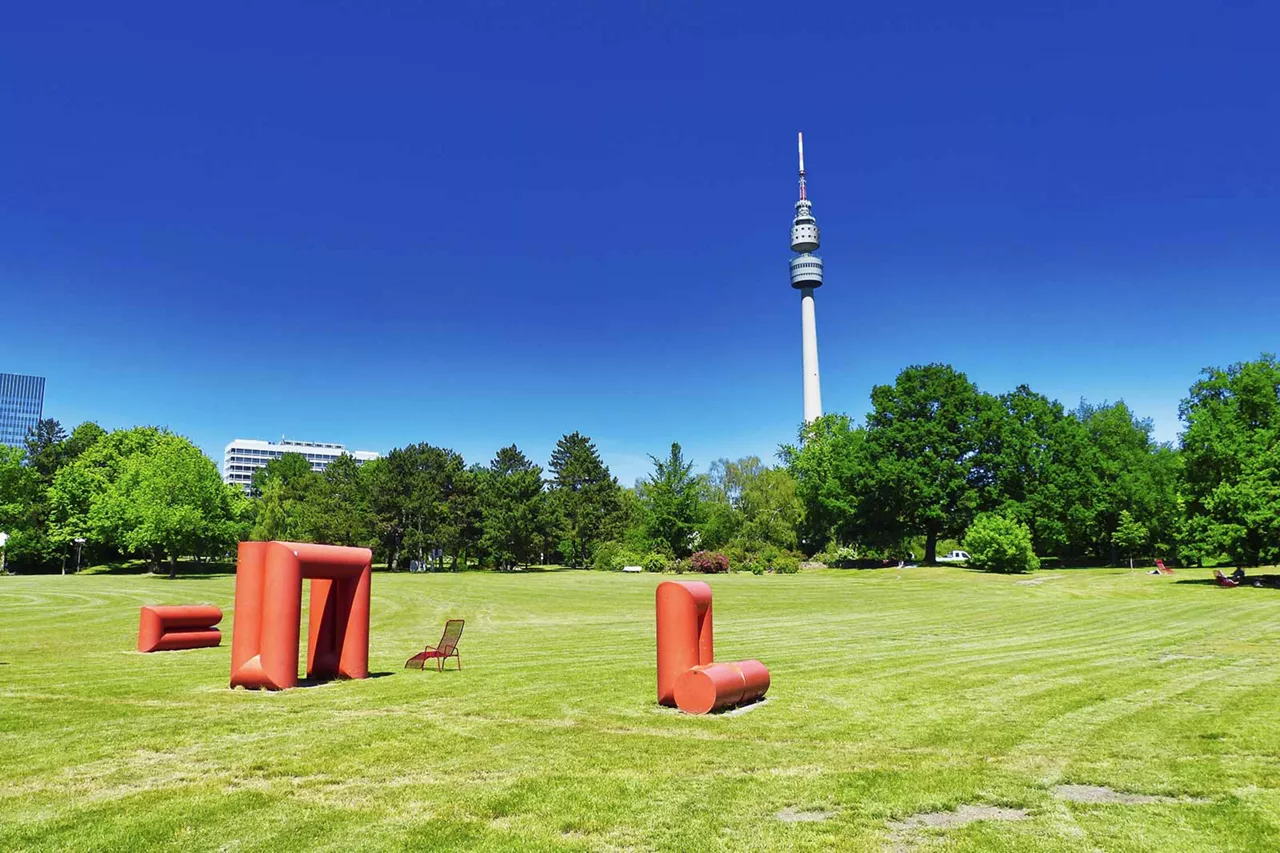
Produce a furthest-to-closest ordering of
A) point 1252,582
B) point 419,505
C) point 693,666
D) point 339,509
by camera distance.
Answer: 1. point 339,509
2. point 419,505
3. point 1252,582
4. point 693,666

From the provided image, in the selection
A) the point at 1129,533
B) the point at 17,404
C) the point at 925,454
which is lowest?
the point at 1129,533

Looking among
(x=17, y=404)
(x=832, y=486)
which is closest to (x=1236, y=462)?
(x=832, y=486)

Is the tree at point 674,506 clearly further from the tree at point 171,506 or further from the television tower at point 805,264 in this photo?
the television tower at point 805,264

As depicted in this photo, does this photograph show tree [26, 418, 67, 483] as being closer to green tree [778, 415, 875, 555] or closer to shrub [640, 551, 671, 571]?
shrub [640, 551, 671, 571]

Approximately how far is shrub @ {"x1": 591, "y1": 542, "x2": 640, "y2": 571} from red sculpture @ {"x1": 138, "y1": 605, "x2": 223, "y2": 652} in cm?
5574

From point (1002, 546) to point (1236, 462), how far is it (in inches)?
646

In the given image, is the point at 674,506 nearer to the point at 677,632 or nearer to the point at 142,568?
the point at 142,568

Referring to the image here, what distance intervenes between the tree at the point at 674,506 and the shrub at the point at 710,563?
15.6 feet

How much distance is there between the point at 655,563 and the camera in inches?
2813

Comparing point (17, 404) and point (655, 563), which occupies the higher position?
point (17, 404)

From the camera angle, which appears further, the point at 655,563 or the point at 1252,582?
the point at 655,563

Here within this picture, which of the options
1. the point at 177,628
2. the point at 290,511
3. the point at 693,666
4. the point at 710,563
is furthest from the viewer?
the point at 290,511

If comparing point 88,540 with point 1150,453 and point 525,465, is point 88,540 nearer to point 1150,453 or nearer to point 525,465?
point 525,465

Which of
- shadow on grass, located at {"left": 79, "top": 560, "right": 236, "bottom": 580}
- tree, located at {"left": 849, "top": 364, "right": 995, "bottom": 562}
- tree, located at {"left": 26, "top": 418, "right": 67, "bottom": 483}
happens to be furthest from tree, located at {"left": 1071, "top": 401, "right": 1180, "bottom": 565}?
tree, located at {"left": 26, "top": 418, "right": 67, "bottom": 483}
